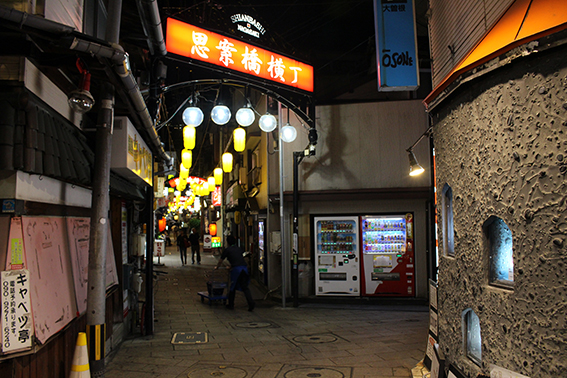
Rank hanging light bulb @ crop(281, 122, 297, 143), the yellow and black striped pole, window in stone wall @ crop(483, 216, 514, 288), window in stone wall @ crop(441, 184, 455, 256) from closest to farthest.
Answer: window in stone wall @ crop(483, 216, 514, 288)
the yellow and black striped pole
window in stone wall @ crop(441, 184, 455, 256)
hanging light bulb @ crop(281, 122, 297, 143)

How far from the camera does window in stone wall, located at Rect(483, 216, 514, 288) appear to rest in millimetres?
4742

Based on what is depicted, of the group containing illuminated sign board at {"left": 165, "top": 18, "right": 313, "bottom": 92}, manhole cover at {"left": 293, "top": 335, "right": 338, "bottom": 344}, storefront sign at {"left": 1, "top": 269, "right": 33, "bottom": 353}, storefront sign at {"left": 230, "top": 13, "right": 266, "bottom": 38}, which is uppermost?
storefront sign at {"left": 230, "top": 13, "right": 266, "bottom": 38}

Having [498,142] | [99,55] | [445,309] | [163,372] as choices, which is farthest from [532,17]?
[163,372]

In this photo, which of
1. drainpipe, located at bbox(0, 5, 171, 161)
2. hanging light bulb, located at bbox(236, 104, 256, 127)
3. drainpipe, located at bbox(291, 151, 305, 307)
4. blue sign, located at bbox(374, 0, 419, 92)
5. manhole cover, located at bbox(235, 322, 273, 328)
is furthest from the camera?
drainpipe, located at bbox(291, 151, 305, 307)

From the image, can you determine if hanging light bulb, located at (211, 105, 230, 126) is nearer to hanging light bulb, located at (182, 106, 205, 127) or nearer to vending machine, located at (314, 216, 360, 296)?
hanging light bulb, located at (182, 106, 205, 127)

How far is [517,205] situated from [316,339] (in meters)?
6.73

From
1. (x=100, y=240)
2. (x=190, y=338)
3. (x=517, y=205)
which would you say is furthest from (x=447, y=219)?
(x=190, y=338)

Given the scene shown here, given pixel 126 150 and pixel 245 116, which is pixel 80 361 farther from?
pixel 245 116

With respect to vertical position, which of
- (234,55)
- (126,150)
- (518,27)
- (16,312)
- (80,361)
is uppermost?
(234,55)

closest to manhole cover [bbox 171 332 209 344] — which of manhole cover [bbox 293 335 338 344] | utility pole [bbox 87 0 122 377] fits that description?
manhole cover [bbox 293 335 338 344]

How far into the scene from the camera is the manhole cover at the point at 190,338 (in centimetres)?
964

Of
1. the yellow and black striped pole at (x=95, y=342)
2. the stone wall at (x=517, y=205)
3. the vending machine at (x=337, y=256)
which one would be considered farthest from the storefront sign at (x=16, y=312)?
the vending machine at (x=337, y=256)

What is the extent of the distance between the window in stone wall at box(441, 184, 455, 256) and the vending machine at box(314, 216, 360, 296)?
8.29m

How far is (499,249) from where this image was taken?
4832 mm
